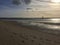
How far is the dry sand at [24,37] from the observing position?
1275 mm

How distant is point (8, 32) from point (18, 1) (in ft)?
3.34

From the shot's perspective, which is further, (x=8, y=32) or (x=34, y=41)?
(x=8, y=32)

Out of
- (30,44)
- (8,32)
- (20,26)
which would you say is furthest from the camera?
(20,26)

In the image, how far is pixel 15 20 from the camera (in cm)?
180

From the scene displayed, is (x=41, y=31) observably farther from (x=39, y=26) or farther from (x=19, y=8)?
(x=19, y=8)

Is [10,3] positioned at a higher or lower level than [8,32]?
higher

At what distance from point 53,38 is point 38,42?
152 mm

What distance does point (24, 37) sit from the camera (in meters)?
1.35

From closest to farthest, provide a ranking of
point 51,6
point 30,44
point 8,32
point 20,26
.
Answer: point 30,44 → point 8,32 → point 20,26 → point 51,6

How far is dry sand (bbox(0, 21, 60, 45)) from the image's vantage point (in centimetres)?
128

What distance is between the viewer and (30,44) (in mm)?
1249

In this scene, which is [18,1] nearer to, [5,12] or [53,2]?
[5,12]

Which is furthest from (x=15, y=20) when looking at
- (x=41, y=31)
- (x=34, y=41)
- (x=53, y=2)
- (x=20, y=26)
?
(x=53, y=2)

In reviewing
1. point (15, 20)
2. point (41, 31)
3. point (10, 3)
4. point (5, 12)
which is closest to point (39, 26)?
point (41, 31)
